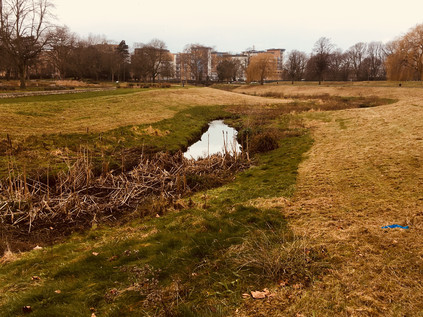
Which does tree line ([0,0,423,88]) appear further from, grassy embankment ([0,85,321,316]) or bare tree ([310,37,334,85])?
grassy embankment ([0,85,321,316])

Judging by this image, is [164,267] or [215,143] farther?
[215,143]

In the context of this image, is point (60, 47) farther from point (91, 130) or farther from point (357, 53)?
point (357, 53)

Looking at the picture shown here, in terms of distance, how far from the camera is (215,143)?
21125 millimetres

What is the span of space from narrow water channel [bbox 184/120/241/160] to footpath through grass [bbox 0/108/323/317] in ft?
25.4

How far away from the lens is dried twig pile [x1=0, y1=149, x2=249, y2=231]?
879cm

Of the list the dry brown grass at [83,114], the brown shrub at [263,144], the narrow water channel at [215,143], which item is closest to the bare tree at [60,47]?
the dry brown grass at [83,114]

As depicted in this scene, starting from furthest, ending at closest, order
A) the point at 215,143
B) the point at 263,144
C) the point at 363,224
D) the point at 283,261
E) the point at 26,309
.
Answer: the point at 215,143 < the point at 263,144 < the point at 363,224 < the point at 283,261 < the point at 26,309

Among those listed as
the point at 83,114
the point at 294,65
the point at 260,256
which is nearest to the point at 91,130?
the point at 83,114

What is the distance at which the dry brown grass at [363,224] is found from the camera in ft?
13.2

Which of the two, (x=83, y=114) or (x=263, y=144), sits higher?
(x=83, y=114)

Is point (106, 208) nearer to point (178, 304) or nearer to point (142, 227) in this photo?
point (142, 227)

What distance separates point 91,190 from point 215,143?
1168 cm

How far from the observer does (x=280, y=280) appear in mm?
4605

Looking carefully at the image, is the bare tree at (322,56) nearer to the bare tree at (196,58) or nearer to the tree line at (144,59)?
the tree line at (144,59)
